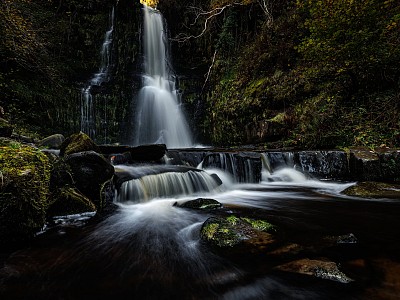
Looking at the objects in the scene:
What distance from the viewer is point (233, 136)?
12.0 m

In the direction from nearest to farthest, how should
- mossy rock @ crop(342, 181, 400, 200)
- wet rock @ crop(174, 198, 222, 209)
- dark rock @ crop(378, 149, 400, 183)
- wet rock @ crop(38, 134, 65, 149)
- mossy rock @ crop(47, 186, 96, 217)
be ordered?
mossy rock @ crop(47, 186, 96, 217) < wet rock @ crop(174, 198, 222, 209) < mossy rock @ crop(342, 181, 400, 200) < dark rock @ crop(378, 149, 400, 183) < wet rock @ crop(38, 134, 65, 149)

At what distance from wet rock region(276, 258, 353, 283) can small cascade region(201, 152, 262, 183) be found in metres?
5.27

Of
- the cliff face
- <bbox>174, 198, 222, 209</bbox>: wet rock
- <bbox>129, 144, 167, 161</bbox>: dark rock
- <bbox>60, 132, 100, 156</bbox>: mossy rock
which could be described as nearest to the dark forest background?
the cliff face

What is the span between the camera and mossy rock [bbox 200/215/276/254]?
111 inches

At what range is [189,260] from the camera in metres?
2.70

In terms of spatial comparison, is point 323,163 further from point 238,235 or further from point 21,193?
point 21,193

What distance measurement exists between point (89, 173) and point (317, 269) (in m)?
4.30

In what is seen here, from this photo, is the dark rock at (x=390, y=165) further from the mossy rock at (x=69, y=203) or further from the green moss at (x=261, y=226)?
the mossy rock at (x=69, y=203)

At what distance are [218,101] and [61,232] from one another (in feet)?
37.2

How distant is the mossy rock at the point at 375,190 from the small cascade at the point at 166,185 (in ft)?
10.8

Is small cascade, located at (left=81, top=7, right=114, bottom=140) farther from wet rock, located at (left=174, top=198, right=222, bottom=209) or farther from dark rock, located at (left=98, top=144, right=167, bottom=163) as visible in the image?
wet rock, located at (left=174, top=198, right=222, bottom=209)

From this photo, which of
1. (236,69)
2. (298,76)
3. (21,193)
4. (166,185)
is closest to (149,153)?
(166,185)

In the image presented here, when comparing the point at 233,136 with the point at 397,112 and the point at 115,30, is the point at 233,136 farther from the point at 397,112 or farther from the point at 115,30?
the point at 115,30

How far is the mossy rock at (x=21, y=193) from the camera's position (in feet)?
9.55
